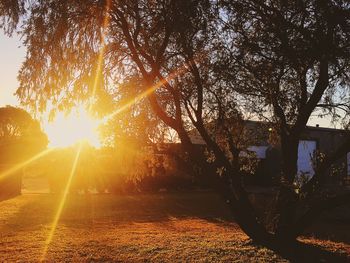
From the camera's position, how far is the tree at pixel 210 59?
9.01 m

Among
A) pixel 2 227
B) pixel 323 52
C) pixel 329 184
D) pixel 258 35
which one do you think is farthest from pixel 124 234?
pixel 329 184

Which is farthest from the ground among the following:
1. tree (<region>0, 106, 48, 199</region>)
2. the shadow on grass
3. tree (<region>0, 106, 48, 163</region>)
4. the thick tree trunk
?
tree (<region>0, 106, 48, 163</region>)

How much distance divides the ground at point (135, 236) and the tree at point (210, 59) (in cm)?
98

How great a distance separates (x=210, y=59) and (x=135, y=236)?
4.56 m

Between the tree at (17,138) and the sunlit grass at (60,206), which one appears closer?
the sunlit grass at (60,206)

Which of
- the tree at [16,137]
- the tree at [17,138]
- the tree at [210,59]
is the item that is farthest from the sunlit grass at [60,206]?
the tree at [16,137]

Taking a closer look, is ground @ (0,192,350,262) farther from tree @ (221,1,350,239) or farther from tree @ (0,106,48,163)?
tree @ (0,106,48,163)

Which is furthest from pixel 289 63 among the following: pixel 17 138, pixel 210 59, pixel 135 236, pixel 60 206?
pixel 17 138

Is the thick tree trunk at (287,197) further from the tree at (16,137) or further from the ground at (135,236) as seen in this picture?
the tree at (16,137)

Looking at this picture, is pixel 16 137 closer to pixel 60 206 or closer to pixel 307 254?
pixel 60 206

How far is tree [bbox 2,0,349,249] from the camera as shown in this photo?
9.01m

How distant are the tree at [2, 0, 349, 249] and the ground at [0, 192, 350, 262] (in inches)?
38.6

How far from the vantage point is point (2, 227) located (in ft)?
44.2

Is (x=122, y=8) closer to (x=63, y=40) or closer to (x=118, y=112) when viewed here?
(x=63, y=40)
